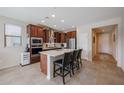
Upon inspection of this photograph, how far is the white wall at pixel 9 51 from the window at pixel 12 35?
0.21m

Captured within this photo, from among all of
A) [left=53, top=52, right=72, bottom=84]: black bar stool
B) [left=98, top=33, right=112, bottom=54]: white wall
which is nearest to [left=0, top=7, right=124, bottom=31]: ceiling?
[left=53, top=52, right=72, bottom=84]: black bar stool

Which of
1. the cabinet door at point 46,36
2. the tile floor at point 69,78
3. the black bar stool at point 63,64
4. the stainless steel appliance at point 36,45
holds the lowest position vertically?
the tile floor at point 69,78

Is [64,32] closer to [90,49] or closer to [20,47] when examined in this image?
[90,49]

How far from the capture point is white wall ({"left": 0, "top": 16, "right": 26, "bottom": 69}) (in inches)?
155

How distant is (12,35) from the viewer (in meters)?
4.46

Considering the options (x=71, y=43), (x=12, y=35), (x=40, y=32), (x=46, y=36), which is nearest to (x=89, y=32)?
(x=71, y=43)

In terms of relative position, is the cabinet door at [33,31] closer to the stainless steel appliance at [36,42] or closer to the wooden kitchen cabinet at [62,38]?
the stainless steel appliance at [36,42]

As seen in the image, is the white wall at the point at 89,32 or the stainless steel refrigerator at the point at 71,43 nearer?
the white wall at the point at 89,32

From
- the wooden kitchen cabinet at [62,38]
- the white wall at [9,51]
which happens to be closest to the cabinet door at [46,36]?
the white wall at [9,51]

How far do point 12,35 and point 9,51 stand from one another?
90cm

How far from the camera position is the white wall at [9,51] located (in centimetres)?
393

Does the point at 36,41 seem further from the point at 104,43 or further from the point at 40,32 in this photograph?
the point at 104,43

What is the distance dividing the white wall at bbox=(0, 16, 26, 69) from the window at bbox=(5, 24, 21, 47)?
0.68 feet
